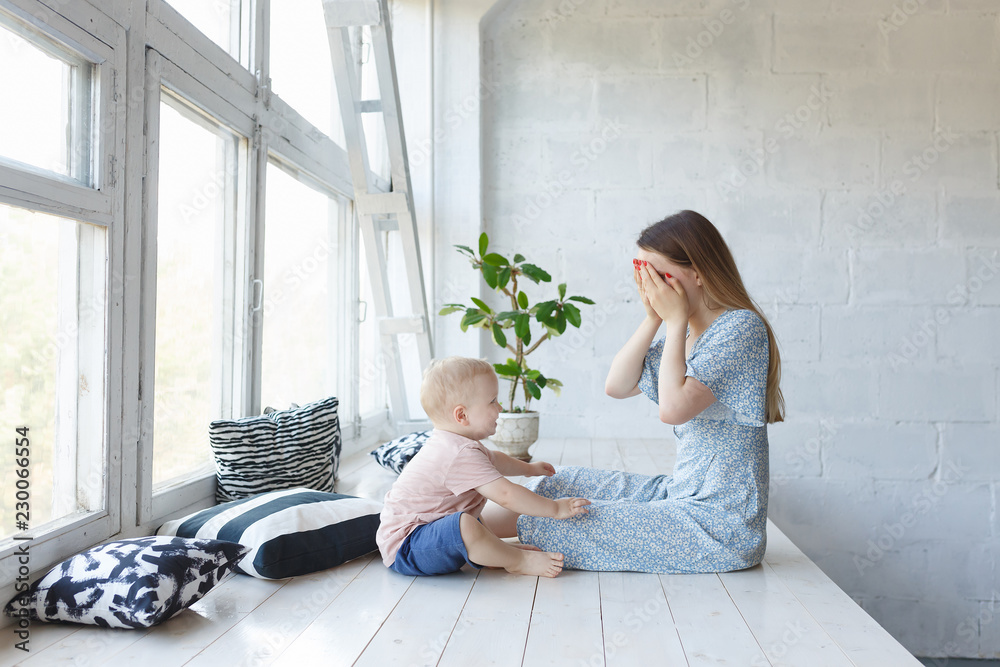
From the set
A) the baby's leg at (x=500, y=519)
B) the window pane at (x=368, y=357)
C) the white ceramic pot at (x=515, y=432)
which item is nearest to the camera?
the baby's leg at (x=500, y=519)

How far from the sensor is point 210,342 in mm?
2098

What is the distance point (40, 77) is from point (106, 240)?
0.32 m

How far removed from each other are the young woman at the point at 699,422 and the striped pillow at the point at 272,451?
0.73 m

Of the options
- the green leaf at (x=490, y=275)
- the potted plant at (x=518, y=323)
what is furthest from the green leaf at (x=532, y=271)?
the green leaf at (x=490, y=275)

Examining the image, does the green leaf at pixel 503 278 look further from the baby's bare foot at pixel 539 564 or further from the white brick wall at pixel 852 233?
the baby's bare foot at pixel 539 564

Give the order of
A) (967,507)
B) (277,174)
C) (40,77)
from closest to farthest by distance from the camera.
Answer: (40,77), (277,174), (967,507)

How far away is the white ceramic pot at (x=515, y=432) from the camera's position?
274 cm

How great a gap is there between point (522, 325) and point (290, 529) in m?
1.23

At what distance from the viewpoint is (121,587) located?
1.28 m

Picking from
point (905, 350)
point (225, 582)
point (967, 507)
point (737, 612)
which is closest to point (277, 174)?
point (225, 582)

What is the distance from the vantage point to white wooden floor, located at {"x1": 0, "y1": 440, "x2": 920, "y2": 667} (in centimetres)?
121

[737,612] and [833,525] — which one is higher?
[737,612]

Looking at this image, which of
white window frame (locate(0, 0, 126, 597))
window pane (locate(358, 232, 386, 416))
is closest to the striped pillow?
white window frame (locate(0, 0, 126, 597))

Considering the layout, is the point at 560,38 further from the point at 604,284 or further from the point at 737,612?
the point at 737,612
